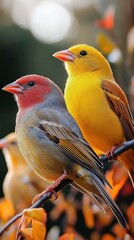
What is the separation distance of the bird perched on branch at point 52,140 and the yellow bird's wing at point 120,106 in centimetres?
8

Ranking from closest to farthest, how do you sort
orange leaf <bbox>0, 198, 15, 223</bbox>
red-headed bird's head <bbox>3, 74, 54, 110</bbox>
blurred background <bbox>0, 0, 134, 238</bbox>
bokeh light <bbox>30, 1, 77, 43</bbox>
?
1. red-headed bird's head <bbox>3, 74, 54, 110</bbox>
2. orange leaf <bbox>0, 198, 15, 223</bbox>
3. bokeh light <bbox>30, 1, 77, 43</bbox>
4. blurred background <bbox>0, 0, 134, 238</bbox>

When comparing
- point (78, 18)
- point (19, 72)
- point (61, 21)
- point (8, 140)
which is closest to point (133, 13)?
point (8, 140)

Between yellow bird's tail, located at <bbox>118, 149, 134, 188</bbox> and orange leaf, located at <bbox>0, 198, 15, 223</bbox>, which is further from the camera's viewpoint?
orange leaf, located at <bbox>0, 198, 15, 223</bbox>

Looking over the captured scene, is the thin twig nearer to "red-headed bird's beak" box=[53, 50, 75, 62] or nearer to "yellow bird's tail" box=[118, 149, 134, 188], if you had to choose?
"yellow bird's tail" box=[118, 149, 134, 188]

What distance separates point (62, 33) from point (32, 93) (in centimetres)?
264

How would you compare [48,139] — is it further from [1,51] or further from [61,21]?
[1,51]

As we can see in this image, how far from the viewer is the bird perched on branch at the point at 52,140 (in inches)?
39.1

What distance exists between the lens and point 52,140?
3.73 ft

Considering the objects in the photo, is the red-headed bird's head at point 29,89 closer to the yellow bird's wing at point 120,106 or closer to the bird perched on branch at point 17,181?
the yellow bird's wing at point 120,106

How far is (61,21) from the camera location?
11.7 ft

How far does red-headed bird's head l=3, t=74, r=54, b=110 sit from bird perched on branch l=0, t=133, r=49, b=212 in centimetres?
29

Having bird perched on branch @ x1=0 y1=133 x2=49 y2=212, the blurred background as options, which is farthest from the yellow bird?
the blurred background

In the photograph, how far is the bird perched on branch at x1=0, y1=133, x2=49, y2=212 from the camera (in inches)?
56.3

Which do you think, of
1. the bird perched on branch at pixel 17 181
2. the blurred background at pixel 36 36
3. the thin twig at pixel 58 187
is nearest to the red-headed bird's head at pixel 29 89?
the thin twig at pixel 58 187
